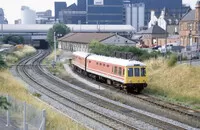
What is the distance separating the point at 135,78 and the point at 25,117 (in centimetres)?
1803

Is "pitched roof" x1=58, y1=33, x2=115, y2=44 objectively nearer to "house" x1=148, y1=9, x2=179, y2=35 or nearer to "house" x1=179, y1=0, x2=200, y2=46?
"house" x1=179, y1=0, x2=200, y2=46

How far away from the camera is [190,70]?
98.2ft

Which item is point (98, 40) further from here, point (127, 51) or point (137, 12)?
point (137, 12)

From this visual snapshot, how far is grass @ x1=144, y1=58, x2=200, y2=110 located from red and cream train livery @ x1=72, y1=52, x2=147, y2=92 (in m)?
1.55

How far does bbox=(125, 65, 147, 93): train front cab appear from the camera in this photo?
97.7 feet

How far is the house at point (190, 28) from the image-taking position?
229 ft

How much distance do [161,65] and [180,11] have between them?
169943 mm

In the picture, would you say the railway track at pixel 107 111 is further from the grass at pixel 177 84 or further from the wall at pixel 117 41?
the wall at pixel 117 41

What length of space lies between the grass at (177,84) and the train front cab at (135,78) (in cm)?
113

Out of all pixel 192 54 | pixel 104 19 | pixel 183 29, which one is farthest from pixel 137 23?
pixel 192 54

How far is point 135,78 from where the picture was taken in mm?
29969

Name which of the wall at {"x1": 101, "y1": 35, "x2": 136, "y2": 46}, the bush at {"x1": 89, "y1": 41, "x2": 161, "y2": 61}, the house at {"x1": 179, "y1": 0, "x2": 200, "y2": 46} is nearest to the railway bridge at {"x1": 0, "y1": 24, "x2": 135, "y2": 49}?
the wall at {"x1": 101, "y1": 35, "x2": 136, "y2": 46}

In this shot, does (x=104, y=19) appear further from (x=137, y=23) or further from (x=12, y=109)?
(x=12, y=109)

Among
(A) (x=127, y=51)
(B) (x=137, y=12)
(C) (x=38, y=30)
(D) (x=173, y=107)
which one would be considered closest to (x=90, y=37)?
(A) (x=127, y=51)
